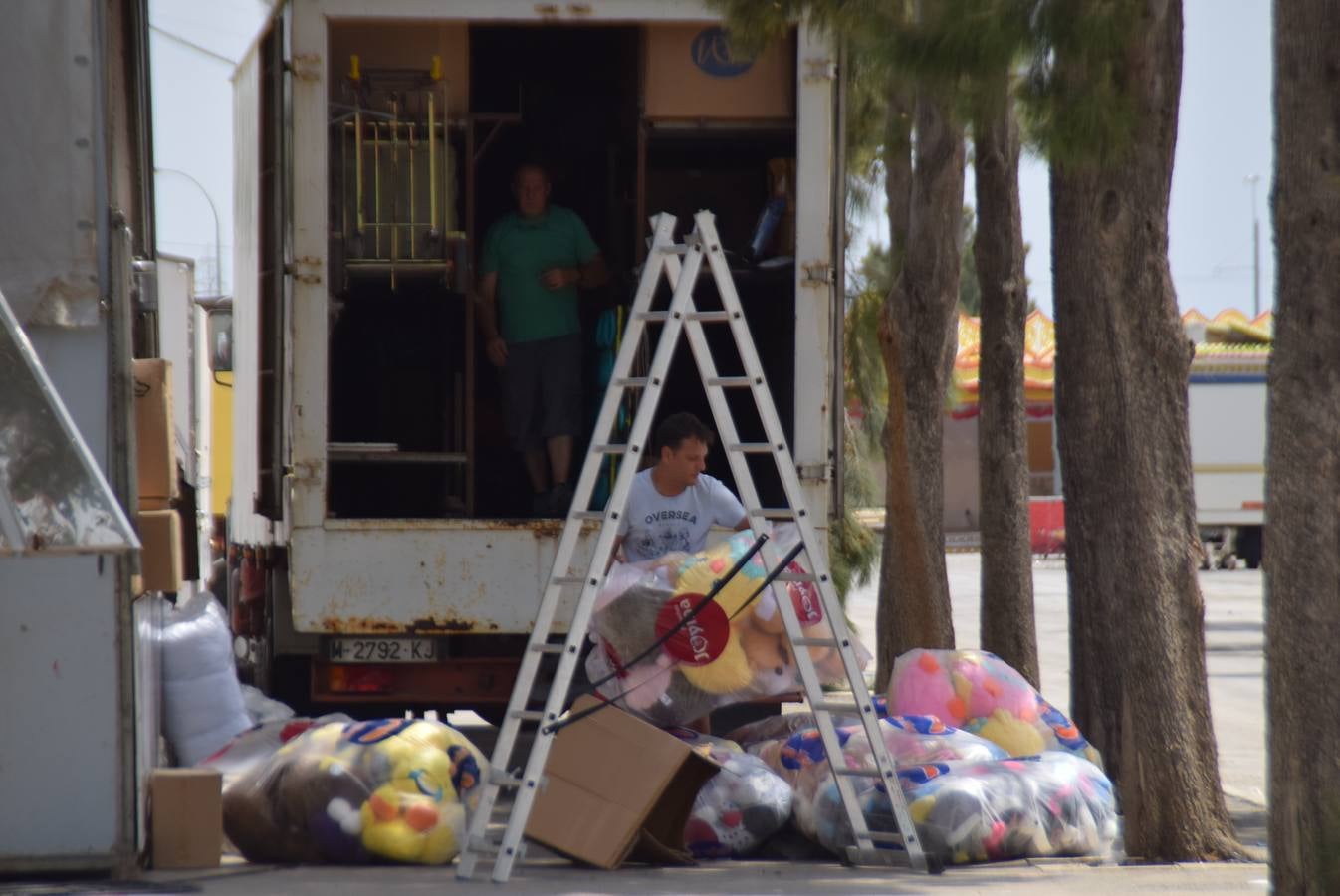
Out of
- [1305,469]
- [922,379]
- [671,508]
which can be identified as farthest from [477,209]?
[1305,469]

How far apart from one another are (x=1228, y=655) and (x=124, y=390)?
12.8m

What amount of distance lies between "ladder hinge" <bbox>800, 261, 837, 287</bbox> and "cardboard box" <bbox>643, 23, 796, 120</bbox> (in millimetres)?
839

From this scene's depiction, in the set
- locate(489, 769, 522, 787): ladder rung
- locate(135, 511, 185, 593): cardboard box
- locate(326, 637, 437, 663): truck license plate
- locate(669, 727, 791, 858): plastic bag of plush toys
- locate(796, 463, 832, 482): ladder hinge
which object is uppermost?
locate(796, 463, 832, 482): ladder hinge

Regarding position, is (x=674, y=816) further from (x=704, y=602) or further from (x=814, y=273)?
(x=814, y=273)

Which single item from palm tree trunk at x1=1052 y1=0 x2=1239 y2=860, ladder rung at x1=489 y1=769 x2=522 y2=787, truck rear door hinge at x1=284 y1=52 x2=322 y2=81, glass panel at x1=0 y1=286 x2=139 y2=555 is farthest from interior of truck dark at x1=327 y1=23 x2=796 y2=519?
glass panel at x1=0 y1=286 x2=139 y2=555

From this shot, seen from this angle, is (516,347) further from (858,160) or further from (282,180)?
(858,160)

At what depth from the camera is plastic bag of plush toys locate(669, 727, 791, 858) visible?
605 cm

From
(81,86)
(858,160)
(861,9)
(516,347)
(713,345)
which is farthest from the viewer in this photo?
(858,160)

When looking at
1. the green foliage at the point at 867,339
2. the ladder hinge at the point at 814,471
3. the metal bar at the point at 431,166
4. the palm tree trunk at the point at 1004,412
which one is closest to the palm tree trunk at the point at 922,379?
the palm tree trunk at the point at 1004,412

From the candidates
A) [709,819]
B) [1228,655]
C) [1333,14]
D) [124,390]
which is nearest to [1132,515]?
[709,819]

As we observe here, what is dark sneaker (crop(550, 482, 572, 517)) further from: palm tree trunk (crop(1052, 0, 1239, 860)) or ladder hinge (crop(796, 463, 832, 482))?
palm tree trunk (crop(1052, 0, 1239, 860))

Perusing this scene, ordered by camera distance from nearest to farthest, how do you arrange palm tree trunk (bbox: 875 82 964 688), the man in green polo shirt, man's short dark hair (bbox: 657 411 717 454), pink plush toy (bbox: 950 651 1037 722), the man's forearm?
man's short dark hair (bbox: 657 411 717 454) < pink plush toy (bbox: 950 651 1037 722) < the man in green polo shirt < the man's forearm < palm tree trunk (bbox: 875 82 964 688)

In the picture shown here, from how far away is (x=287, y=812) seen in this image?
5859 mm

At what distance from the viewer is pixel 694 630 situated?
19.6 feet
